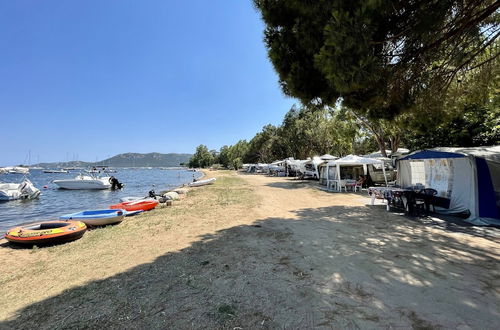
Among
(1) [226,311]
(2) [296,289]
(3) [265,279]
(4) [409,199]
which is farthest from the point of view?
(4) [409,199]

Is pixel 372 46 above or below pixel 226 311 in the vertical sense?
above

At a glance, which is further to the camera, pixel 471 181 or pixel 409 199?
pixel 409 199

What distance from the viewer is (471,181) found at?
7391 mm

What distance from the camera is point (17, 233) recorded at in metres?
7.18

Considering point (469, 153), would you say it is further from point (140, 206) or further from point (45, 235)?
point (140, 206)

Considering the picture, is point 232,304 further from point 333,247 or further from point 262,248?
point 333,247

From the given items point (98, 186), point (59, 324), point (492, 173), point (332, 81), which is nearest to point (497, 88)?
point (492, 173)

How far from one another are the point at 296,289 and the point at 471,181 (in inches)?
291

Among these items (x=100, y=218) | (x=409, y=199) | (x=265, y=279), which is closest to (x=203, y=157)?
(x=100, y=218)

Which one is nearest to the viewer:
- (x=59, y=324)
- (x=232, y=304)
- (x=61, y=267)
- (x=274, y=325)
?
(x=274, y=325)

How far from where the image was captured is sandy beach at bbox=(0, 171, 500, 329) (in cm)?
289

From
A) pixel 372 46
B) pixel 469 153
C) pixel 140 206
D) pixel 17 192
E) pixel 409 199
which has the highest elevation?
pixel 372 46

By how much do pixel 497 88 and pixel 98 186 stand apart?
34.0 m

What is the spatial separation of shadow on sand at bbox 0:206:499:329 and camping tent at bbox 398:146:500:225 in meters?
2.33
